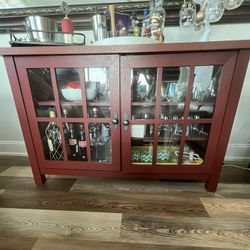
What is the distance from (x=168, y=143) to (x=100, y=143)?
0.39 metres

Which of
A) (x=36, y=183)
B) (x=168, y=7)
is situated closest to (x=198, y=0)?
(x=168, y=7)

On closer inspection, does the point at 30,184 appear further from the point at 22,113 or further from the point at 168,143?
the point at 168,143

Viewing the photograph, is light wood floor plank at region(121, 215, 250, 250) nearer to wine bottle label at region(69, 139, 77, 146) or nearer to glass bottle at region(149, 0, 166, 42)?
wine bottle label at region(69, 139, 77, 146)

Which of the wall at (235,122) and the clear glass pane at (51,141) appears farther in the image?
the wall at (235,122)

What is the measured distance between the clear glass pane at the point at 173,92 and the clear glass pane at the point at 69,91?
0.42 m

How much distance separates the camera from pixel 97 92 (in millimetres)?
792

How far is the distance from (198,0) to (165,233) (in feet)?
3.58

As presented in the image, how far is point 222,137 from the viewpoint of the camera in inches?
28.9

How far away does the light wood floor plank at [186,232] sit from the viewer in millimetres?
577

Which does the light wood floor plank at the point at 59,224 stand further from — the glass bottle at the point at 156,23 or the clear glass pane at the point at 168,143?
the glass bottle at the point at 156,23

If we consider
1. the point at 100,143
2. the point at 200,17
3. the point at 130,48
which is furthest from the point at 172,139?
the point at 200,17

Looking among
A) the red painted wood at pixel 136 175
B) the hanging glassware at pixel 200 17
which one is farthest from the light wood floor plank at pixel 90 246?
the hanging glassware at pixel 200 17

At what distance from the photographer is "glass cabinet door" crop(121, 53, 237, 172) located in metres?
0.66

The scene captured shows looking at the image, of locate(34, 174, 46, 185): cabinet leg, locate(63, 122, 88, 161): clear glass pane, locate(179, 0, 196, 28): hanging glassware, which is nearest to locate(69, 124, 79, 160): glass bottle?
locate(63, 122, 88, 161): clear glass pane
